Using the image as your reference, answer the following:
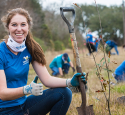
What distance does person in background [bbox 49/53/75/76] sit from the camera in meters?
5.67

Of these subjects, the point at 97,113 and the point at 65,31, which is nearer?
the point at 97,113

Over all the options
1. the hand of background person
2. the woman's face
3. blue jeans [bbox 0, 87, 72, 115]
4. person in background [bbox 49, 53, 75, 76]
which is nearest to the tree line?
person in background [bbox 49, 53, 75, 76]

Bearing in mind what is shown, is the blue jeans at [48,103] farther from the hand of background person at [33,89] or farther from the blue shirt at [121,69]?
the blue shirt at [121,69]

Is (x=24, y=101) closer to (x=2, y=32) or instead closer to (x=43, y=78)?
(x=43, y=78)

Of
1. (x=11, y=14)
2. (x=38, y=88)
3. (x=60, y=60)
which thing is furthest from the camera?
(x=60, y=60)

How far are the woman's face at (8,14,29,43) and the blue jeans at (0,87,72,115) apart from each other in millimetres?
685

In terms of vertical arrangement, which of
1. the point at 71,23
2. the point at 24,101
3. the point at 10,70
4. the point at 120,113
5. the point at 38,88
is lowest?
the point at 120,113

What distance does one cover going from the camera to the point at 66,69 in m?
6.04

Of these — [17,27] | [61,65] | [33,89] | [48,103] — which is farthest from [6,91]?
[61,65]

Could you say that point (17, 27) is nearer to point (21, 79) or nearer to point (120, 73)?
point (21, 79)

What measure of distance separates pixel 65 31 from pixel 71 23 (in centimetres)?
2063

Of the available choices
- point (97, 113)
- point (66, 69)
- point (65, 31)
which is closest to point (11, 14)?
point (97, 113)

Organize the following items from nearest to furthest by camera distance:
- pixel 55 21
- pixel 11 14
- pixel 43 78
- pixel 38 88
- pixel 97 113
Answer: pixel 38 88, pixel 11 14, pixel 43 78, pixel 97 113, pixel 55 21

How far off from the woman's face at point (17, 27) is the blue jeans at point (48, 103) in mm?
685
